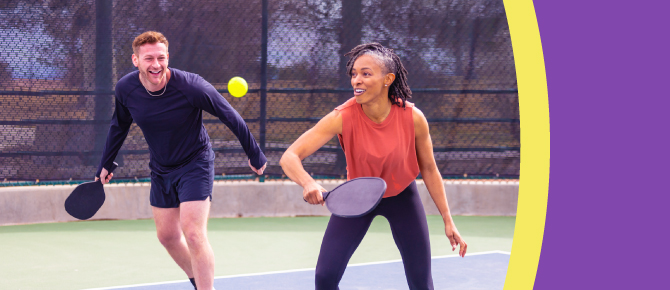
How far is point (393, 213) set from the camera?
382cm

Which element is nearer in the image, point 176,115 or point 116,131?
point 176,115

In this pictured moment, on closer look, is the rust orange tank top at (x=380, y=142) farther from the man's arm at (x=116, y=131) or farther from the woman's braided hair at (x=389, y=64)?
the man's arm at (x=116, y=131)

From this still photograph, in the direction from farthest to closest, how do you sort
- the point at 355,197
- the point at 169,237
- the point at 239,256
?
A: the point at 239,256 < the point at 169,237 < the point at 355,197

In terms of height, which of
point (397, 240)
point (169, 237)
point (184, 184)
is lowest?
point (169, 237)

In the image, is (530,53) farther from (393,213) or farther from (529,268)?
(393,213)

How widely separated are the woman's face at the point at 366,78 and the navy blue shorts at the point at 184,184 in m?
1.36

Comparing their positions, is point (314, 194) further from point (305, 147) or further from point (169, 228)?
point (169, 228)

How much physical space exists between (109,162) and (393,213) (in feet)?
7.05

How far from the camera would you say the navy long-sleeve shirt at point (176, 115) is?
173 inches

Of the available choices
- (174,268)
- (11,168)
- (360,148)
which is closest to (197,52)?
(11,168)

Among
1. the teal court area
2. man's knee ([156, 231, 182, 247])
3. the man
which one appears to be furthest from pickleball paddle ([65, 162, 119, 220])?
man's knee ([156, 231, 182, 247])

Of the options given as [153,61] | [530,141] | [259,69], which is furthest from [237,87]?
[530,141]

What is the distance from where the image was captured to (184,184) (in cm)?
446

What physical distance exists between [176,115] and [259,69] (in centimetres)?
417
